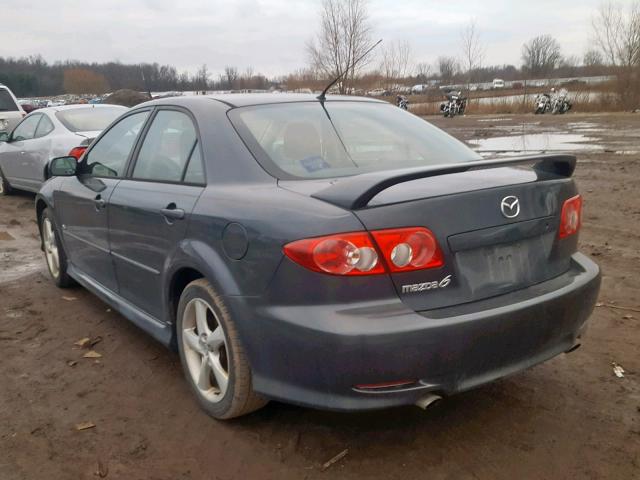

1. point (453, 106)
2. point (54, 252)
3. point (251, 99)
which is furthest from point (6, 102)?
point (453, 106)

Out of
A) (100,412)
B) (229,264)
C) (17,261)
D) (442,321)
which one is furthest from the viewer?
(17,261)

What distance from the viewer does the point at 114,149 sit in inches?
160

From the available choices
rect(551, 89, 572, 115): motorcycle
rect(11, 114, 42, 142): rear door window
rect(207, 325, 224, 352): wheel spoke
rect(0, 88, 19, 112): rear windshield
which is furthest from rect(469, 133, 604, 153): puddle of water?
rect(551, 89, 572, 115): motorcycle

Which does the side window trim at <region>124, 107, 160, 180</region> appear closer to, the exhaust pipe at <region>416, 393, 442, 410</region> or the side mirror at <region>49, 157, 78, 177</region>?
the side mirror at <region>49, 157, 78, 177</region>

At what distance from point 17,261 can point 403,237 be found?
5.33 metres

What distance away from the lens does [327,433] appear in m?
2.73

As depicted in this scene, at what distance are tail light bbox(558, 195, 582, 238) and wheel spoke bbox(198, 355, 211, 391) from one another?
69.9 inches

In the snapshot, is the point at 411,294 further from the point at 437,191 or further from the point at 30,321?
the point at 30,321

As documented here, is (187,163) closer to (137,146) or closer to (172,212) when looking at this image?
(172,212)

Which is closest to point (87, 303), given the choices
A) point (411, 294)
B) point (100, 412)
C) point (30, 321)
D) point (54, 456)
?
point (30, 321)

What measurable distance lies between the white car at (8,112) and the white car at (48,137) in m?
3.32

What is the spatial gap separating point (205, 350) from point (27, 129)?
26.9 feet

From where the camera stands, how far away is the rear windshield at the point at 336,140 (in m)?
2.84

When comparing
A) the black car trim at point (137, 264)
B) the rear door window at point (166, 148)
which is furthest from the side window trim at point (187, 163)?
the black car trim at point (137, 264)
